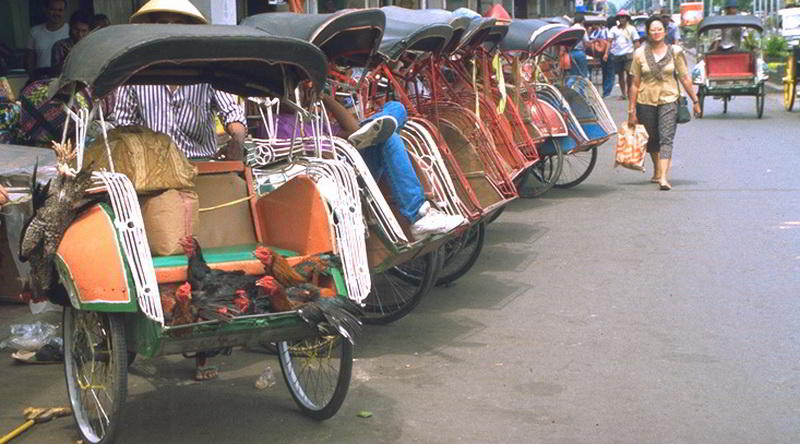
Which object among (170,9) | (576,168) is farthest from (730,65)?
(170,9)

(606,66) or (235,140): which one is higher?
(235,140)

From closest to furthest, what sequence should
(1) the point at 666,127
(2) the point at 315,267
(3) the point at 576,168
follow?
(2) the point at 315,267 → (1) the point at 666,127 → (3) the point at 576,168

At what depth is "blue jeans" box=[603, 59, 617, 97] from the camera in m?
→ 27.9

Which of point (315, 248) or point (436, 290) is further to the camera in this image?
point (436, 290)

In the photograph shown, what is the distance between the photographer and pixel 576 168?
14.6 meters

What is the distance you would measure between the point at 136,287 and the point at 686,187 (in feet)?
31.5

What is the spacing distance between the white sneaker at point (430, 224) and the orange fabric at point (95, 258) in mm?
→ 2372

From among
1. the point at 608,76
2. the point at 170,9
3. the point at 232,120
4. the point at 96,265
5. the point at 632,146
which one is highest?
the point at 170,9

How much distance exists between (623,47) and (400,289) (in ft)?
67.5

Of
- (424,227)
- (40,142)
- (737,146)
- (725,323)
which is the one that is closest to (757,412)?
(725,323)

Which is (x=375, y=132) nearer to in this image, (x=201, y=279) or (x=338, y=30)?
(x=338, y=30)

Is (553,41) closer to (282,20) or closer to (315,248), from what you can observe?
(282,20)

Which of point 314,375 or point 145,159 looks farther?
point 314,375

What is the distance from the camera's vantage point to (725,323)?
288 inches
